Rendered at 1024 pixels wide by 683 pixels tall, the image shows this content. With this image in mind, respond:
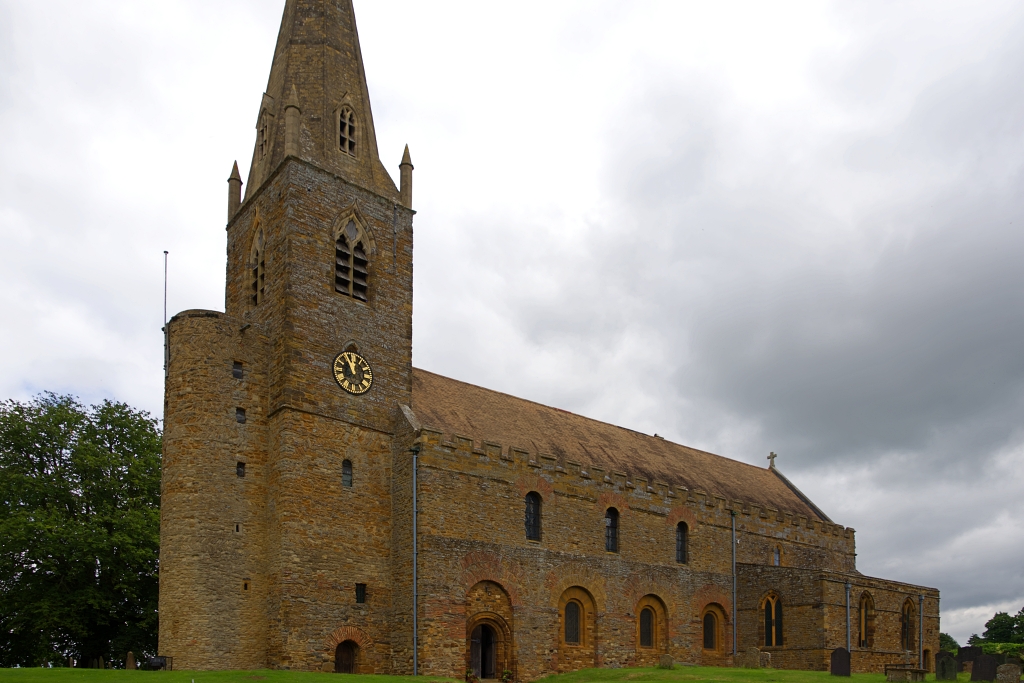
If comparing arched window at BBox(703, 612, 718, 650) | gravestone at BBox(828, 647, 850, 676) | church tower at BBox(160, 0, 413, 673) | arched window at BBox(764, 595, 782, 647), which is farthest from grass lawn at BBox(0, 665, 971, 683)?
arched window at BBox(764, 595, 782, 647)

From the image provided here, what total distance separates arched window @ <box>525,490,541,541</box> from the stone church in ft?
0.18

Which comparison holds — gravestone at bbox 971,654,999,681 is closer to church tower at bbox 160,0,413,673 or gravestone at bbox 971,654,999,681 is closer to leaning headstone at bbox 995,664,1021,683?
leaning headstone at bbox 995,664,1021,683

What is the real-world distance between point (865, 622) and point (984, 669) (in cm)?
1122

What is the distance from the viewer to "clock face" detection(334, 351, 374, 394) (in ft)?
107

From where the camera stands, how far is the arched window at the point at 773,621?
4016cm

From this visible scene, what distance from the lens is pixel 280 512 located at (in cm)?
2998

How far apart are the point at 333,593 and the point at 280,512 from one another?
3146mm

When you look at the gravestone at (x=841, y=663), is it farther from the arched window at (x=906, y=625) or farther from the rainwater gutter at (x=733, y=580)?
the arched window at (x=906, y=625)

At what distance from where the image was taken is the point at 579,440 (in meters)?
41.9

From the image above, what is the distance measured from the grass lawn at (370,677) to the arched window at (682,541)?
6570 millimetres

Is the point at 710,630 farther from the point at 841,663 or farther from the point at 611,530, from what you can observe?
the point at 841,663

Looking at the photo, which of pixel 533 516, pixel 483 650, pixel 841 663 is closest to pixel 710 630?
pixel 841 663

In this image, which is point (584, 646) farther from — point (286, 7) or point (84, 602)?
point (286, 7)

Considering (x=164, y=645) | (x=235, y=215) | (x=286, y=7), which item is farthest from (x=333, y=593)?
(x=286, y=7)
